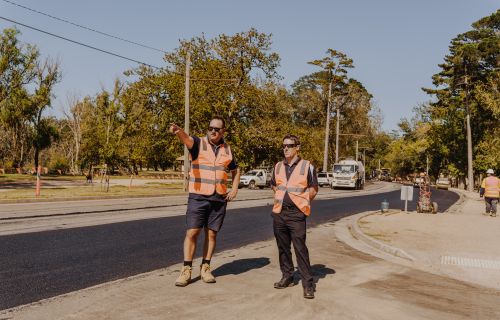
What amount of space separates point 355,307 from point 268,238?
5560 millimetres

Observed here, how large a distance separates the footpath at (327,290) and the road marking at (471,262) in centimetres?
2

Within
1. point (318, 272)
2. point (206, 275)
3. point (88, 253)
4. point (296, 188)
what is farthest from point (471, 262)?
point (88, 253)

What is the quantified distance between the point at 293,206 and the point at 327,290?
1.15 metres

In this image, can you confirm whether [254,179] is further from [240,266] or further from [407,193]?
[240,266]

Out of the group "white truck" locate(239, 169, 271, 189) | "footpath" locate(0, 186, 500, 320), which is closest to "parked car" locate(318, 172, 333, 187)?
"white truck" locate(239, 169, 271, 189)

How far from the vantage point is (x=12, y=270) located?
6.35 meters

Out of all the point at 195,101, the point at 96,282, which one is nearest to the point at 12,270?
the point at 96,282

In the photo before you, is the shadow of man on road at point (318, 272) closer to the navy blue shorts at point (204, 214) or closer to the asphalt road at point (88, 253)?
the navy blue shorts at point (204, 214)

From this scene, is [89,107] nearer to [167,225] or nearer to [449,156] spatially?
[449,156]

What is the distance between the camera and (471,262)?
8047 mm

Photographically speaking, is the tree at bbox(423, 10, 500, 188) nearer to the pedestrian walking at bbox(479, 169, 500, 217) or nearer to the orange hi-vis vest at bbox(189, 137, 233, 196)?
the pedestrian walking at bbox(479, 169, 500, 217)

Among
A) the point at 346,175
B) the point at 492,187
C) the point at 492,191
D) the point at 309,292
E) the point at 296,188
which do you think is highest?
the point at 296,188

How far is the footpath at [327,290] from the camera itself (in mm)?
4695

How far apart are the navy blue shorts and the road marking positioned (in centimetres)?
443
